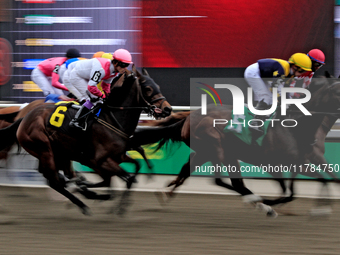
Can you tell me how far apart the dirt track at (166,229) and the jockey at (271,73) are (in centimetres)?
105

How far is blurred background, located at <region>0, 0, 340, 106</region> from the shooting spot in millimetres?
6289

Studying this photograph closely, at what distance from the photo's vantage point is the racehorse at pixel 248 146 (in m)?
4.89

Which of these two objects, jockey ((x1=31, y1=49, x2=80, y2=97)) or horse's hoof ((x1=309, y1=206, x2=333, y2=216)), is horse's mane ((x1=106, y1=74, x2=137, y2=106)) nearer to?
jockey ((x1=31, y1=49, x2=80, y2=97))

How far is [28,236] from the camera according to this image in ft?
13.6

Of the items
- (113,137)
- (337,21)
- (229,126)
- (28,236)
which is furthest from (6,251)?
(337,21)

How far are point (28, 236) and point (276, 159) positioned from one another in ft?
8.20

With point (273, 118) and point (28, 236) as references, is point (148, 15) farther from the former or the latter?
point (28, 236)

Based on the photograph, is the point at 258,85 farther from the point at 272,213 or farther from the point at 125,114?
the point at 125,114

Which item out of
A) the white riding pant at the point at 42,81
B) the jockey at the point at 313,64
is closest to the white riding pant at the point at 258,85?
the jockey at the point at 313,64

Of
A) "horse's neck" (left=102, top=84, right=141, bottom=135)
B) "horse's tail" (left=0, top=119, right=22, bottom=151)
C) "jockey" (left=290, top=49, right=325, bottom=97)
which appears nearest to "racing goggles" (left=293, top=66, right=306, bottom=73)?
"jockey" (left=290, top=49, right=325, bottom=97)

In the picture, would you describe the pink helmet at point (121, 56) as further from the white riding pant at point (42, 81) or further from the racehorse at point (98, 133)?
the white riding pant at point (42, 81)

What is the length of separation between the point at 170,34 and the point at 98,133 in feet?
8.18

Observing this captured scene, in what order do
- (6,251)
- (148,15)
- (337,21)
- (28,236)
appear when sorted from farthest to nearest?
1. (148,15)
2. (337,21)
3. (28,236)
4. (6,251)

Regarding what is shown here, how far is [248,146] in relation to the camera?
5.21 metres
